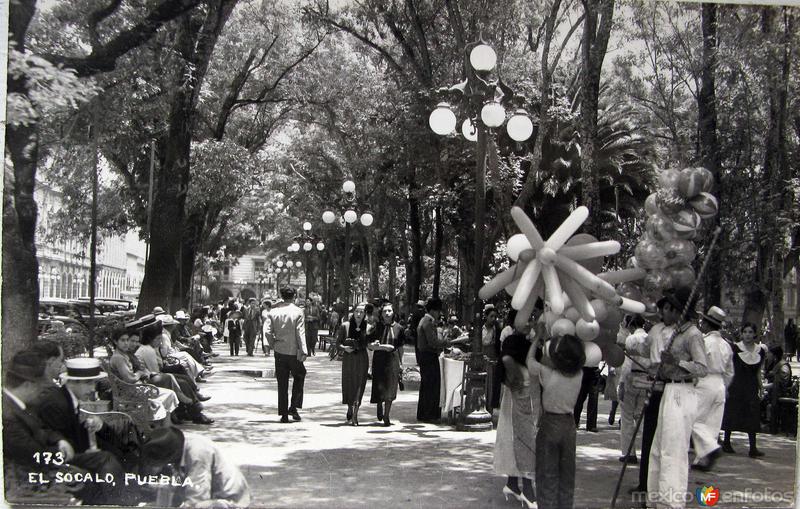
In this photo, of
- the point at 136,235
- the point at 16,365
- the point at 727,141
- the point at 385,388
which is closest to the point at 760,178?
the point at 727,141

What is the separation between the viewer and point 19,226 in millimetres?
7441

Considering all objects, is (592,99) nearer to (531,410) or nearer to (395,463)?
(531,410)

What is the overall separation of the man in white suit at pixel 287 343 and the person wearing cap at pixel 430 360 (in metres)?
1.78

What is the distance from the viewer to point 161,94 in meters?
11.1

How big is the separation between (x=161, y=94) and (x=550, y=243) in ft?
23.1

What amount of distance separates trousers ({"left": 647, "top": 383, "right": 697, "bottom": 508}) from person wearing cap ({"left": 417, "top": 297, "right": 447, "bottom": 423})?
4883mm

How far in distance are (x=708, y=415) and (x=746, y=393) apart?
91.9 inches

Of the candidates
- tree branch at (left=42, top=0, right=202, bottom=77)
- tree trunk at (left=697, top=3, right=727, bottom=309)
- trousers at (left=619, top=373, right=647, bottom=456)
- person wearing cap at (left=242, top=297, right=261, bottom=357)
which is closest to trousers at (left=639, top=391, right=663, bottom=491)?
trousers at (left=619, top=373, right=647, bottom=456)

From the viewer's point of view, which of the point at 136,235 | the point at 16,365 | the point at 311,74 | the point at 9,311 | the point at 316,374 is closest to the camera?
the point at 16,365

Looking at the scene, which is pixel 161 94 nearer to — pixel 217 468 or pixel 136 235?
pixel 217 468

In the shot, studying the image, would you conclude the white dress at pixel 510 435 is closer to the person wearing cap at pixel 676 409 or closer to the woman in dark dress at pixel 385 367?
the person wearing cap at pixel 676 409

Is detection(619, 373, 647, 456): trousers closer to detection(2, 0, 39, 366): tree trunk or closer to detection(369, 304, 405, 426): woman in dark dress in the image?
detection(369, 304, 405, 426): woman in dark dress

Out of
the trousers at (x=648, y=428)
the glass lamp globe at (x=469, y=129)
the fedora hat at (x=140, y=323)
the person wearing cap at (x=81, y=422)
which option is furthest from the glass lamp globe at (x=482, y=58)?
the person wearing cap at (x=81, y=422)

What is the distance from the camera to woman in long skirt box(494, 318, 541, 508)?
7035 mm
